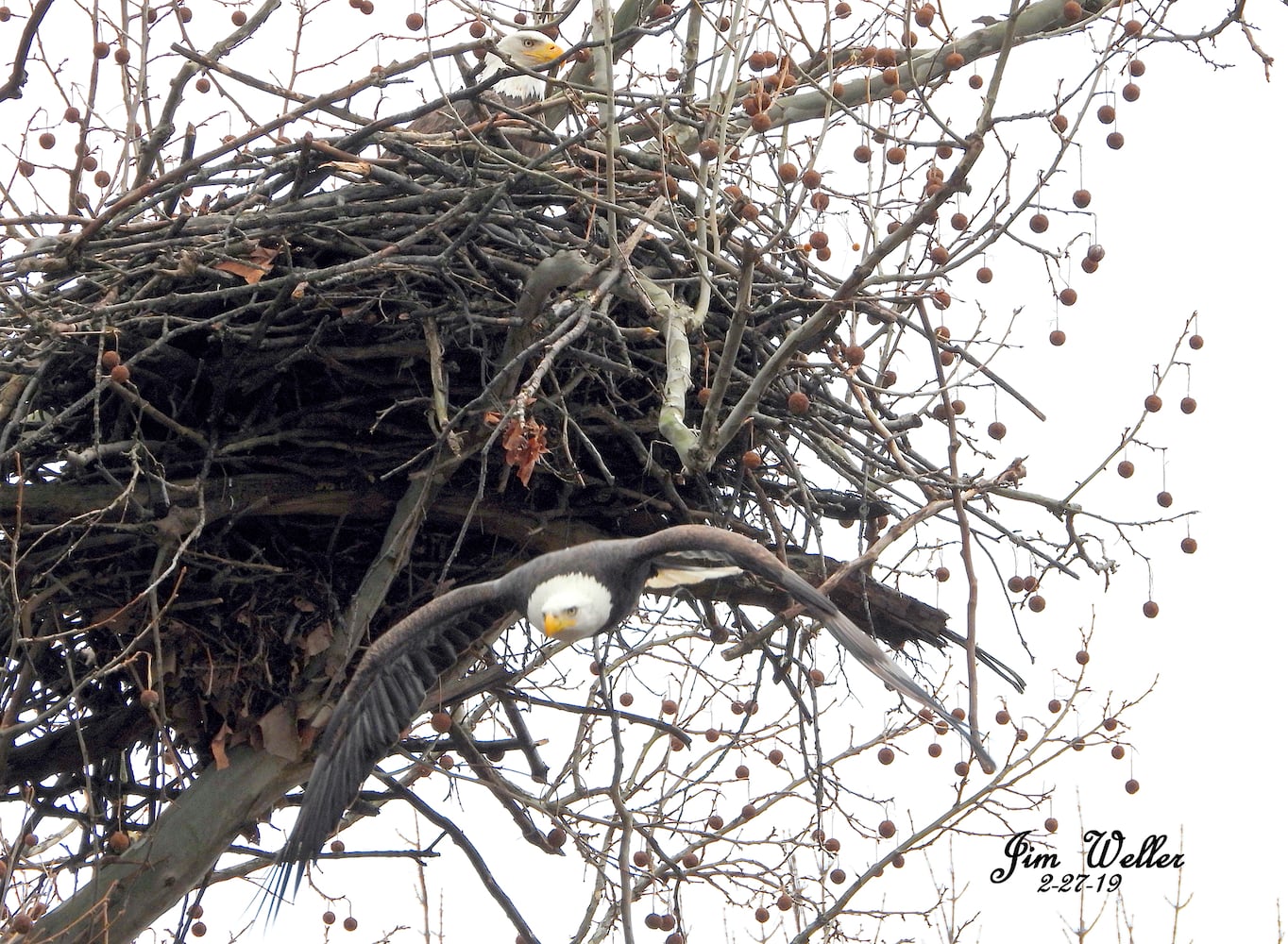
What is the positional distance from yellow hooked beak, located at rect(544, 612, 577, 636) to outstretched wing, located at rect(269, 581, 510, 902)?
1.16ft

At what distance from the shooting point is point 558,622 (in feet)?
11.6

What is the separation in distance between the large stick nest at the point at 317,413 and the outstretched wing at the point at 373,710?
0.56 feet

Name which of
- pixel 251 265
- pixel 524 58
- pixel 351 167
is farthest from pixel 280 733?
pixel 524 58

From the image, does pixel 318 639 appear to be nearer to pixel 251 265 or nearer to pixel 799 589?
pixel 251 265

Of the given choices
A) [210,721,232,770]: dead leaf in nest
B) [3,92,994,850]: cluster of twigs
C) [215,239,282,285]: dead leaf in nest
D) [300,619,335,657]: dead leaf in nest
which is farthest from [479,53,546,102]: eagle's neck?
[210,721,232,770]: dead leaf in nest

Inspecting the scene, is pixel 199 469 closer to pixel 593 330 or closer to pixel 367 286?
pixel 367 286

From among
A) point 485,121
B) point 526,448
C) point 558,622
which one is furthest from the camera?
point 485,121

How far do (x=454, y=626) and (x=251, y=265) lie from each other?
111cm

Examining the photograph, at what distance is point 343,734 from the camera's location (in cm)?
384

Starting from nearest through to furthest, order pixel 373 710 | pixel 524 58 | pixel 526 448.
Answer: pixel 526 448 < pixel 373 710 < pixel 524 58

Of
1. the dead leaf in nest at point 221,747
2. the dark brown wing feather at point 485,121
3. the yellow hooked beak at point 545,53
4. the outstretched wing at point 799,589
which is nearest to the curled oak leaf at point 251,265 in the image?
the dark brown wing feather at point 485,121

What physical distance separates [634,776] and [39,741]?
6.15 feet

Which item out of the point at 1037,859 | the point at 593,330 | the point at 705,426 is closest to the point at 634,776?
the point at 1037,859

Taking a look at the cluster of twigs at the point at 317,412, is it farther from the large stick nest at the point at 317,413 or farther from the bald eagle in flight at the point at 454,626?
the bald eagle in flight at the point at 454,626
